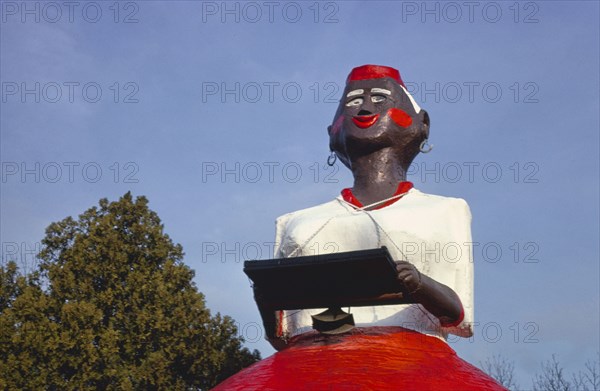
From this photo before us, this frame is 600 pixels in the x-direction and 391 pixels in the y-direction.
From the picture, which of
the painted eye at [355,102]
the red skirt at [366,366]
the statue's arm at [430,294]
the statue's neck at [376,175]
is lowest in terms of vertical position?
the red skirt at [366,366]

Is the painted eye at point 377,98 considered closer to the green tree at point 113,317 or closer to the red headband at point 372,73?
the red headband at point 372,73

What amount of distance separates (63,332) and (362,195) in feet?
22.9

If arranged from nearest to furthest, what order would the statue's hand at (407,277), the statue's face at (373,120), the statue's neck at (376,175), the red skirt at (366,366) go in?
the red skirt at (366,366)
the statue's hand at (407,277)
the statue's neck at (376,175)
the statue's face at (373,120)

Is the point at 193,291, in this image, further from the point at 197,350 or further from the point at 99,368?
the point at 99,368

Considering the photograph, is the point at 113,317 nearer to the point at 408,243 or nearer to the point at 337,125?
the point at 337,125

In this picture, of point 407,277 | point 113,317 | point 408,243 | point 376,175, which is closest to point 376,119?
point 376,175

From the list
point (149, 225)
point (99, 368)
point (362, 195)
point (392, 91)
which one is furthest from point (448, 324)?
point (149, 225)

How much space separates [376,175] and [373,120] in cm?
40

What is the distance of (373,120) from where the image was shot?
6039 mm

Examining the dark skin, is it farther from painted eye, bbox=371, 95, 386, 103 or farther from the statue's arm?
the statue's arm

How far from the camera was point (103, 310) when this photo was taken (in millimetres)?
12172

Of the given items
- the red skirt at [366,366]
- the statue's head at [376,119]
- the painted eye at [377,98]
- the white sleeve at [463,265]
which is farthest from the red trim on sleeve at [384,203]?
the red skirt at [366,366]

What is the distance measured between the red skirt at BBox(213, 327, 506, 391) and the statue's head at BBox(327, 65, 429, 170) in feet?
4.91

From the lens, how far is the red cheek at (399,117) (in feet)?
19.9
